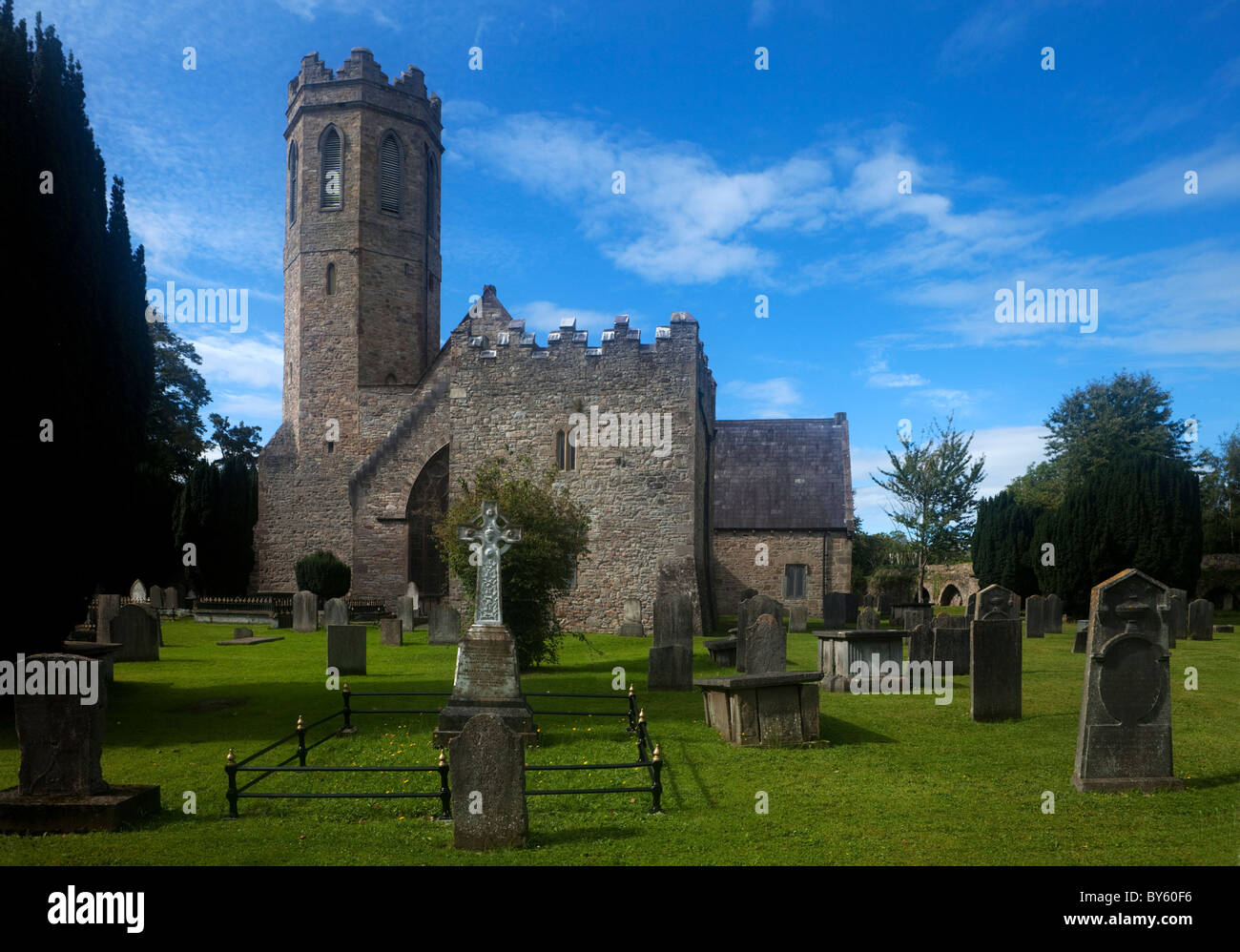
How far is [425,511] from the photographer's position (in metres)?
29.3

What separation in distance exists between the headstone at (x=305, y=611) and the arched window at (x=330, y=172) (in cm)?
1605

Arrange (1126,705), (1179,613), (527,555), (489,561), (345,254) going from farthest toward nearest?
(345,254)
(1179,613)
(527,555)
(489,561)
(1126,705)

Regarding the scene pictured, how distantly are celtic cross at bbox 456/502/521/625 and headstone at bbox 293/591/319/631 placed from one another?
50.6 feet

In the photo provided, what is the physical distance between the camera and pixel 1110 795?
725 centimetres

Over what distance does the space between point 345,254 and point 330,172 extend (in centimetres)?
323

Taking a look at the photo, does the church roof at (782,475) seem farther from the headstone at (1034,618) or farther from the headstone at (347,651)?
the headstone at (347,651)

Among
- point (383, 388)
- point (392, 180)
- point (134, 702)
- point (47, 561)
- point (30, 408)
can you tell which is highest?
point (392, 180)


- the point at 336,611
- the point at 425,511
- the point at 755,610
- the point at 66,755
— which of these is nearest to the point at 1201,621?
the point at 755,610

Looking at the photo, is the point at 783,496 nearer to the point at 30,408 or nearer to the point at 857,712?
the point at 857,712

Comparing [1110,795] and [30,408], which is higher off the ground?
[30,408]

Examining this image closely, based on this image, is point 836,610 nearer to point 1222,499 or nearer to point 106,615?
point 106,615

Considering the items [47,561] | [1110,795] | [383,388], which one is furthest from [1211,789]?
[383,388]

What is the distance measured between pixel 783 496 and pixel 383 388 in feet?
50.7

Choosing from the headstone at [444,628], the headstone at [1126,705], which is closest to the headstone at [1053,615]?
the headstone at [444,628]
